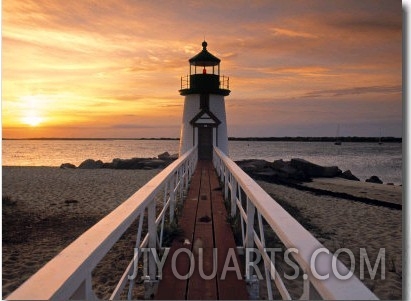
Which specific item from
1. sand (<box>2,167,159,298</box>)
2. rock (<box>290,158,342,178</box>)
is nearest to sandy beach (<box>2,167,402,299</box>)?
sand (<box>2,167,159,298</box>)

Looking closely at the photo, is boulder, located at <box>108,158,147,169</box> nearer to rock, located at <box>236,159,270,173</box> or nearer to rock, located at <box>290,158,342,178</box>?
rock, located at <box>236,159,270,173</box>

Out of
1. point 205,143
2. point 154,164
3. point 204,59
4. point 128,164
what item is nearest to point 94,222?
point 205,143

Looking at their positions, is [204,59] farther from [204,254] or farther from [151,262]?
[151,262]

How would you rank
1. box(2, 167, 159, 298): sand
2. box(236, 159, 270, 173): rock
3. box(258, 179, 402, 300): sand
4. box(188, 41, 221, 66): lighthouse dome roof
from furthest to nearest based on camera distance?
1. box(236, 159, 270, 173): rock
2. box(188, 41, 221, 66): lighthouse dome roof
3. box(2, 167, 159, 298): sand
4. box(258, 179, 402, 300): sand

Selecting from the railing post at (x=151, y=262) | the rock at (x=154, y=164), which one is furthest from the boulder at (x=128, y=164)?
the railing post at (x=151, y=262)

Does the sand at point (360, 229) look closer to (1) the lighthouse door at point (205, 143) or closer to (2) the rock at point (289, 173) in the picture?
(1) the lighthouse door at point (205, 143)

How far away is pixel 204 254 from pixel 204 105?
16.0m

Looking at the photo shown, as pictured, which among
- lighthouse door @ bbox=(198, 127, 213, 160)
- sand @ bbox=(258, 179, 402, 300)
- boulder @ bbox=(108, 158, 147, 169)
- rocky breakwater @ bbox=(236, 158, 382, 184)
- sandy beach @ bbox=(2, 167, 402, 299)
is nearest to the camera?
sand @ bbox=(258, 179, 402, 300)

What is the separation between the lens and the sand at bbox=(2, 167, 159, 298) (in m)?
7.83

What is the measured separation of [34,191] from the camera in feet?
57.4

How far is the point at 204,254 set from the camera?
14.8 feet

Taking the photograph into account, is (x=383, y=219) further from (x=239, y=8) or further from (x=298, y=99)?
(x=298, y=99)

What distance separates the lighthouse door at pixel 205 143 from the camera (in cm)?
2016

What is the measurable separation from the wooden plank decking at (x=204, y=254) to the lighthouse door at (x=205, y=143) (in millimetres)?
11978
